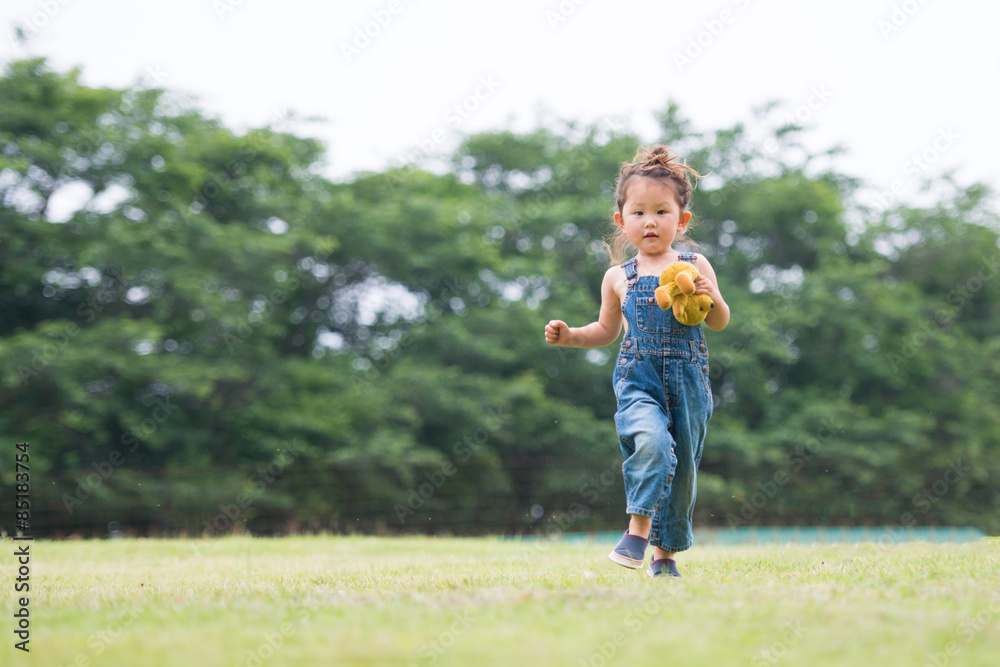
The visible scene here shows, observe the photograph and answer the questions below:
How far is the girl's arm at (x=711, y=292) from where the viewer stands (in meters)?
3.60

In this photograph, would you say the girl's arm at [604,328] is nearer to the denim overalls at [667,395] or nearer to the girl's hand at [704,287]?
the denim overalls at [667,395]

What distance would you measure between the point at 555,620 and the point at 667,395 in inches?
68.0

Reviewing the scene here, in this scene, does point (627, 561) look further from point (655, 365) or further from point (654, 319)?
point (654, 319)

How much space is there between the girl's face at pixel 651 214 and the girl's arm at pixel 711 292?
19 cm

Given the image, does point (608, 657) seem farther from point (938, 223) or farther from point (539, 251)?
point (938, 223)

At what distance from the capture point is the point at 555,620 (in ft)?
7.07

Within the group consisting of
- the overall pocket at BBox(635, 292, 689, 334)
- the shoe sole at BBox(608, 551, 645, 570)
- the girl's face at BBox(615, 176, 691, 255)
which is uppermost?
the girl's face at BBox(615, 176, 691, 255)

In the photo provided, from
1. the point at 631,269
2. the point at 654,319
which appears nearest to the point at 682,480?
the point at 654,319

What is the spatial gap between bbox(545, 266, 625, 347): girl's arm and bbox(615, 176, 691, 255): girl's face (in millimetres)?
192

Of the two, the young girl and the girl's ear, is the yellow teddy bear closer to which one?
the young girl

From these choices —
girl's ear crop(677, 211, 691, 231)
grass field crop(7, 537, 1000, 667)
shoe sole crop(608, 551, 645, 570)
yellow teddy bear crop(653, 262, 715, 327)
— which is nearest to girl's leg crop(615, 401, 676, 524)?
shoe sole crop(608, 551, 645, 570)

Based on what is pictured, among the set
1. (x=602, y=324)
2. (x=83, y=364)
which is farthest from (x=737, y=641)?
(x=83, y=364)

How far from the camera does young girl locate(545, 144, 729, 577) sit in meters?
3.50

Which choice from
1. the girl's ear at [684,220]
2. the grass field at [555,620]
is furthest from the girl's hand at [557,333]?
the grass field at [555,620]
